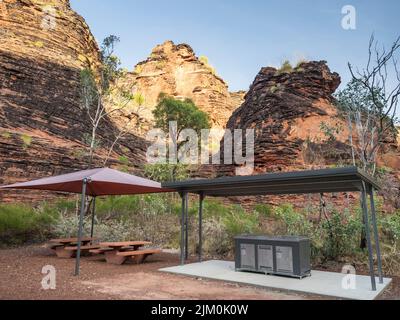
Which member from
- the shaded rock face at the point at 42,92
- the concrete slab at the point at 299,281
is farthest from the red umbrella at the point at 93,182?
the shaded rock face at the point at 42,92

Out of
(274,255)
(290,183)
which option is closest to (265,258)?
(274,255)

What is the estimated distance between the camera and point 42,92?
24844mm

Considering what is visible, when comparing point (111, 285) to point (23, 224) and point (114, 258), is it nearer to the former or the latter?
point (114, 258)

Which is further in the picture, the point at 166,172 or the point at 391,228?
A: the point at 166,172

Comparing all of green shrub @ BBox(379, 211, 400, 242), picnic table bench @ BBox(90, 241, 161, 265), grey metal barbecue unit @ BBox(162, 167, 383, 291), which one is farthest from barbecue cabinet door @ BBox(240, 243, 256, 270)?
green shrub @ BBox(379, 211, 400, 242)

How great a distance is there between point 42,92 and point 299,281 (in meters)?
23.5

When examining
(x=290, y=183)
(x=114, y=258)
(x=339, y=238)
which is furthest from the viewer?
(x=114, y=258)

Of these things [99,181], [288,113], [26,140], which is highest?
[288,113]

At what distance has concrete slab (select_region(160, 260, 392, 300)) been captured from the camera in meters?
5.89

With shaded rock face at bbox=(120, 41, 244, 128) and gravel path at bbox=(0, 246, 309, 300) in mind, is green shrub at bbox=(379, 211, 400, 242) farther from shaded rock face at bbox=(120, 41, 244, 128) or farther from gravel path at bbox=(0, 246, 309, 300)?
shaded rock face at bbox=(120, 41, 244, 128)

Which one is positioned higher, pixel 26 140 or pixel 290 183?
pixel 26 140

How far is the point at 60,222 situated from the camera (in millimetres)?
13398

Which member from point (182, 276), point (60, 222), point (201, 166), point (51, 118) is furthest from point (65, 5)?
point (182, 276)
